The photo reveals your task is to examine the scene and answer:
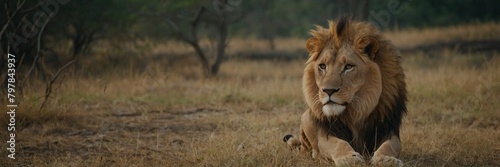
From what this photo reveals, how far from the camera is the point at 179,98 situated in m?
8.45

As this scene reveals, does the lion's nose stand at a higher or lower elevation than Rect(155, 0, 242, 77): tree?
higher

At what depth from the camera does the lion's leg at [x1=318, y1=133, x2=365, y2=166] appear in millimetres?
3914

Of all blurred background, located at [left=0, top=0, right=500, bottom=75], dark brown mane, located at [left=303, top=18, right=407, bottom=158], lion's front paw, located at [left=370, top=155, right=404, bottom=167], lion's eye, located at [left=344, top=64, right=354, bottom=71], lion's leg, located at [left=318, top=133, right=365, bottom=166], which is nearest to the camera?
lion's front paw, located at [left=370, top=155, right=404, bottom=167]

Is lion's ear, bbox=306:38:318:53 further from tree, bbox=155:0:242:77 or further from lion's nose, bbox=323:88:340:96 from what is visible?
tree, bbox=155:0:242:77

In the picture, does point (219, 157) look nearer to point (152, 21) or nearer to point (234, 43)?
point (152, 21)

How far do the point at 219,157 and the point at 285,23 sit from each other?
2187 cm

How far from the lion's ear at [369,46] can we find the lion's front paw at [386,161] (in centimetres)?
69

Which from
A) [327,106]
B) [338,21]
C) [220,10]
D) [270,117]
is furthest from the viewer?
[220,10]

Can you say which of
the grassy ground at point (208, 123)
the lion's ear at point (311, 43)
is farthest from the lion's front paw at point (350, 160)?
the lion's ear at point (311, 43)

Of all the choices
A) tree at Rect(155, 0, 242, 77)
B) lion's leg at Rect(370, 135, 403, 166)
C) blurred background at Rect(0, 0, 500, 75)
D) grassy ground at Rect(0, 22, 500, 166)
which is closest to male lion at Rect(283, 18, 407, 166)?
lion's leg at Rect(370, 135, 403, 166)

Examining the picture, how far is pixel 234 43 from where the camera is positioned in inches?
766

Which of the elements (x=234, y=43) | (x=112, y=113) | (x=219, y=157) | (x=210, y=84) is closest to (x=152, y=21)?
(x=210, y=84)

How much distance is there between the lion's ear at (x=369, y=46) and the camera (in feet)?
13.6

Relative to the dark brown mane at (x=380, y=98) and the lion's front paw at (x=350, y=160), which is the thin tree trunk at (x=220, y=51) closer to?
the dark brown mane at (x=380, y=98)
